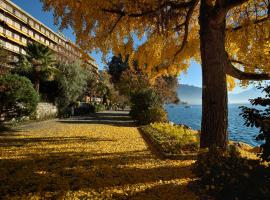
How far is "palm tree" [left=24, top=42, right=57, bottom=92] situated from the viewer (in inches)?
1305

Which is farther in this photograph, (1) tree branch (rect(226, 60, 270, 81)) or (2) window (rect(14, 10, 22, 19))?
(2) window (rect(14, 10, 22, 19))

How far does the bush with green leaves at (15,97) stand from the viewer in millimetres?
16516

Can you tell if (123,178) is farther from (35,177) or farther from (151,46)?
(151,46)

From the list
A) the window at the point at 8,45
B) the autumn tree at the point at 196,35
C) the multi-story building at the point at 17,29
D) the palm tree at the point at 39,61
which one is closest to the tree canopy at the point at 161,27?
the autumn tree at the point at 196,35

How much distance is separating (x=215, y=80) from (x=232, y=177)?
3525mm

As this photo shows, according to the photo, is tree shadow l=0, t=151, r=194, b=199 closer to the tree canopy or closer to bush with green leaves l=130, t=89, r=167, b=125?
the tree canopy

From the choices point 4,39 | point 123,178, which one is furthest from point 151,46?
point 4,39

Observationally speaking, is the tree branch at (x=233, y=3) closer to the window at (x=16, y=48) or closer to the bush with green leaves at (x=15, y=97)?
the bush with green leaves at (x=15, y=97)

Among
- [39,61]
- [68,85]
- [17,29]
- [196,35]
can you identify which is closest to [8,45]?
[17,29]

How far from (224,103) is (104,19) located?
15.6 feet

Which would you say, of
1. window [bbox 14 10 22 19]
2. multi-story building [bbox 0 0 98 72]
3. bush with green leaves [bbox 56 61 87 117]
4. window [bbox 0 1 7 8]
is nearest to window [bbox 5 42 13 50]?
multi-story building [bbox 0 0 98 72]

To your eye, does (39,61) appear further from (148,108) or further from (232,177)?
(232,177)

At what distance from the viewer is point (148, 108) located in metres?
23.3

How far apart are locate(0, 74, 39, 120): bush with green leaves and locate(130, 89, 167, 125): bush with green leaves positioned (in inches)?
349
